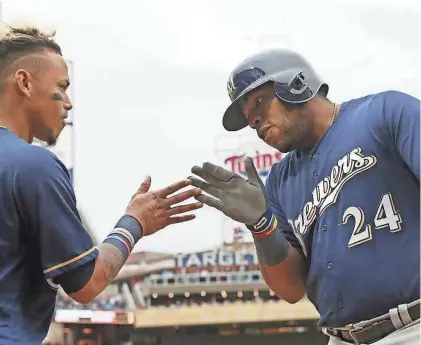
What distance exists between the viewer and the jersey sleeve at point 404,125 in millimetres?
2027

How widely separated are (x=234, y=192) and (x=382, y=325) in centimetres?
67

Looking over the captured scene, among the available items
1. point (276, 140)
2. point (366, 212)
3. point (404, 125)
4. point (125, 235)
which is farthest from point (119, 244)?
point (404, 125)

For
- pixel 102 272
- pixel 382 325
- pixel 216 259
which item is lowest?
pixel 216 259

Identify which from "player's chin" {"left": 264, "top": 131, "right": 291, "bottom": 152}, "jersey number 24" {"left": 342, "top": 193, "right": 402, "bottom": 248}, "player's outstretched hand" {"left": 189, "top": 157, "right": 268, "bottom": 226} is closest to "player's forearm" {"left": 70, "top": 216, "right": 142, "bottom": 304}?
"player's outstretched hand" {"left": 189, "top": 157, "right": 268, "bottom": 226}

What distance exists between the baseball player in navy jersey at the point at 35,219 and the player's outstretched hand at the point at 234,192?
36cm

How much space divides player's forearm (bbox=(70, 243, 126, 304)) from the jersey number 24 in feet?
2.53

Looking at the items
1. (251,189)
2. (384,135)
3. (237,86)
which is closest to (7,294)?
(251,189)

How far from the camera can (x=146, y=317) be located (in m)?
24.3

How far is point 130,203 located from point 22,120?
0.47 meters

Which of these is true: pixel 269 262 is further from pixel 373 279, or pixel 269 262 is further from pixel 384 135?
pixel 384 135

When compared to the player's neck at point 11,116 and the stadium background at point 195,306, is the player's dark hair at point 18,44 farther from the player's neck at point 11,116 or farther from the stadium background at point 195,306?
the stadium background at point 195,306

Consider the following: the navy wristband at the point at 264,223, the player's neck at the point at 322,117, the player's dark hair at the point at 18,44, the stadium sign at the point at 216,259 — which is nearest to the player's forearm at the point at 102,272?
the navy wristband at the point at 264,223

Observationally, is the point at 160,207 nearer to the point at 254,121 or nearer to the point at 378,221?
the point at 254,121

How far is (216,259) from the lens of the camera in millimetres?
25328
